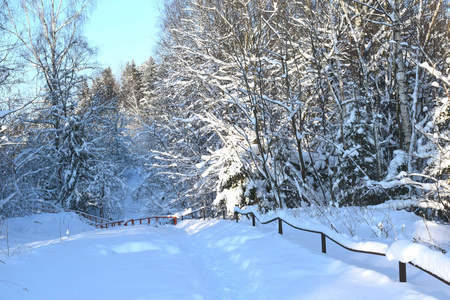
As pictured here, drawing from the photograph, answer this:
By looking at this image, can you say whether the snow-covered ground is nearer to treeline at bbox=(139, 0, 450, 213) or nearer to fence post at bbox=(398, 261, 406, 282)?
fence post at bbox=(398, 261, 406, 282)

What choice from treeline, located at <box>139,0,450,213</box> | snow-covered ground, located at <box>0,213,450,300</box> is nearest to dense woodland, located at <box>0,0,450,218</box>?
treeline, located at <box>139,0,450,213</box>

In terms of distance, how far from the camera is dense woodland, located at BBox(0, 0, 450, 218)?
9586mm

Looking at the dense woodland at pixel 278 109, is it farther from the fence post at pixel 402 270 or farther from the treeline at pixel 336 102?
the fence post at pixel 402 270

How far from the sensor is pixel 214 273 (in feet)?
22.6

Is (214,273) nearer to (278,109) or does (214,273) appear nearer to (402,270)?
(402,270)

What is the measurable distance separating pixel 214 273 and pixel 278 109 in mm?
9151

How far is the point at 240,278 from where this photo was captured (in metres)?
6.16

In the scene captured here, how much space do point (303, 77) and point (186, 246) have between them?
24.4 ft

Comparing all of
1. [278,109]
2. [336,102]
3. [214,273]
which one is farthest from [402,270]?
[278,109]

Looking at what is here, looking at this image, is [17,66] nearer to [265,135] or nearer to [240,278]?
[265,135]

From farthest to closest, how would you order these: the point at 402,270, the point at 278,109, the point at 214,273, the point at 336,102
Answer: the point at 278,109, the point at 336,102, the point at 214,273, the point at 402,270

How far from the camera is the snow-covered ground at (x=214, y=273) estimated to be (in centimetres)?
427

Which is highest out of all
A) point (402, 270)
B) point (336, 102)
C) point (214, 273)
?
point (336, 102)

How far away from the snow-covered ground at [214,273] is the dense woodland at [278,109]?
9.62 ft
